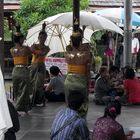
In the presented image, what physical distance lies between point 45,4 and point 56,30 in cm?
502

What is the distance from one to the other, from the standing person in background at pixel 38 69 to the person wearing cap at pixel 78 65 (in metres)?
2.18

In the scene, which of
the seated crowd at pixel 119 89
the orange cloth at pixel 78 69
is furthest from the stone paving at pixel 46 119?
the orange cloth at pixel 78 69

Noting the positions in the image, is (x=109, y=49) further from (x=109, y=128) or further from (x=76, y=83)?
(x=109, y=128)

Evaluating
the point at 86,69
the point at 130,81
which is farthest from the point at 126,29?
the point at 86,69

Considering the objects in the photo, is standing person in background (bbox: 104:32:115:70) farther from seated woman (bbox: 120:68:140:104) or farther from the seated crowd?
seated woman (bbox: 120:68:140:104)

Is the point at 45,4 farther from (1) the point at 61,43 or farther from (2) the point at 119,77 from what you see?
(2) the point at 119,77

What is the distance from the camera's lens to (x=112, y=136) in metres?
6.57

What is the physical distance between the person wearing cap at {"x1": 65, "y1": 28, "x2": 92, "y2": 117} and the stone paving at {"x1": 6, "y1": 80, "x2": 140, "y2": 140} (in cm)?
80

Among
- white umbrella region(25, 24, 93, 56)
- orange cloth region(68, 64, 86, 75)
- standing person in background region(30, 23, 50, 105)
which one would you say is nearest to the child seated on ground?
orange cloth region(68, 64, 86, 75)

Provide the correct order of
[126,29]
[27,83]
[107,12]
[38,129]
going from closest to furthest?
[38,129]
[27,83]
[126,29]
[107,12]

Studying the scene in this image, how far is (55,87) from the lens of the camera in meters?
13.9

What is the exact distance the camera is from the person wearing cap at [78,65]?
33.6ft

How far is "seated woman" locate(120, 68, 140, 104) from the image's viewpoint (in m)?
13.2

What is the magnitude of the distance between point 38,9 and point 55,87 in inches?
320
